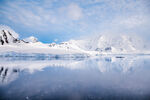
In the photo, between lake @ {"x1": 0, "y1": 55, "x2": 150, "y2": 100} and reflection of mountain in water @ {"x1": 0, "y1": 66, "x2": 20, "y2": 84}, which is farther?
reflection of mountain in water @ {"x1": 0, "y1": 66, "x2": 20, "y2": 84}

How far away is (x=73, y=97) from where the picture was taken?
512 cm

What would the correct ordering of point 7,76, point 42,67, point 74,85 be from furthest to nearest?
point 42,67 → point 7,76 → point 74,85

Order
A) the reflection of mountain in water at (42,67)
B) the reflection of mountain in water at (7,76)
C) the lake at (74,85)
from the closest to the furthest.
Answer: the lake at (74,85) < the reflection of mountain in water at (7,76) < the reflection of mountain in water at (42,67)

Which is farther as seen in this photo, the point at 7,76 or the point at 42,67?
the point at 42,67

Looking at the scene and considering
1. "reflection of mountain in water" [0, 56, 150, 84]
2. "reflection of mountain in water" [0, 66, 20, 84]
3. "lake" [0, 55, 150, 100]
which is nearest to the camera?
"lake" [0, 55, 150, 100]

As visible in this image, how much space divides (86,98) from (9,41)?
6825cm

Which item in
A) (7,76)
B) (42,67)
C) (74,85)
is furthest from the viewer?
(42,67)

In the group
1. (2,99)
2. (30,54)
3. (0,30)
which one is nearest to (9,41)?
(0,30)

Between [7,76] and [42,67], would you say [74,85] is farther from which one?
[42,67]

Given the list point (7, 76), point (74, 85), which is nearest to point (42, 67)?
point (7, 76)

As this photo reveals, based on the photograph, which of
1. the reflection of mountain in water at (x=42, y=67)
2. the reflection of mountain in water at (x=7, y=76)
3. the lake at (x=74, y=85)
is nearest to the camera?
the lake at (x=74, y=85)

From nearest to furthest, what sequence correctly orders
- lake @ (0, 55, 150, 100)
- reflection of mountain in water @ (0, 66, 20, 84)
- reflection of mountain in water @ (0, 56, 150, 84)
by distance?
1. lake @ (0, 55, 150, 100)
2. reflection of mountain in water @ (0, 66, 20, 84)
3. reflection of mountain in water @ (0, 56, 150, 84)

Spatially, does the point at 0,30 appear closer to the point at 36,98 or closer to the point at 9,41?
the point at 9,41

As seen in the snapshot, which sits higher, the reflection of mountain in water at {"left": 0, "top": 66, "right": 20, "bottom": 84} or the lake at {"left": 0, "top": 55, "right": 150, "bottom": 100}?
the reflection of mountain in water at {"left": 0, "top": 66, "right": 20, "bottom": 84}
